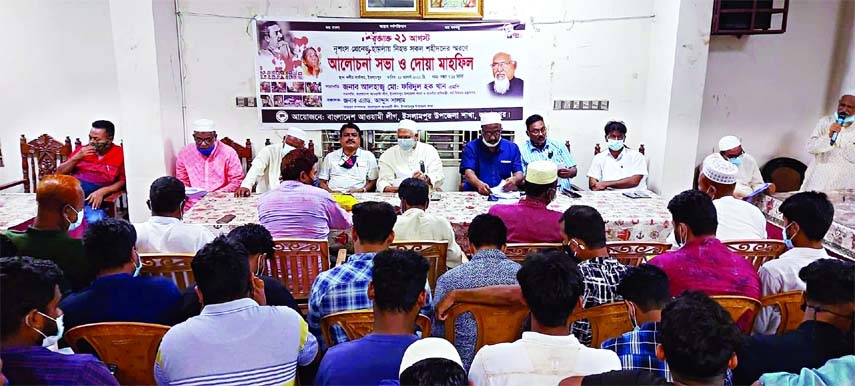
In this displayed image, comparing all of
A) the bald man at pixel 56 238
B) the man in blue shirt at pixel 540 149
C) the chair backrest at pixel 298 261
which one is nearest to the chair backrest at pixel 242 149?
the man in blue shirt at pixel 540 149

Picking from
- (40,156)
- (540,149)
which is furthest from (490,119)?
(40,156)

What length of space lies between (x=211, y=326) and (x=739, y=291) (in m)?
1.86

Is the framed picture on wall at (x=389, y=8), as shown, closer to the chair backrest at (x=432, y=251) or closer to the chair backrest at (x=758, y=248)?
the chair backrest at (x=432, y=251)

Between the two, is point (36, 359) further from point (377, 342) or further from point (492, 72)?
point (492, 72)

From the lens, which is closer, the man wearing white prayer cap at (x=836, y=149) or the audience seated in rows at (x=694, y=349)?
the audience seated in rows at (x=694, y=349)

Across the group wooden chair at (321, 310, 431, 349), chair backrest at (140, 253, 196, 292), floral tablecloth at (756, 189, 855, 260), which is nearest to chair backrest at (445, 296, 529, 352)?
wooden chair at (321, 310, 431, 349)

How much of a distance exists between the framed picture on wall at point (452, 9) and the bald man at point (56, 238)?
11.0ft

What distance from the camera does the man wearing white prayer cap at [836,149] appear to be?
438 centimetres

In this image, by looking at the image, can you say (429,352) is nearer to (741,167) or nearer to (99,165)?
(99,165)

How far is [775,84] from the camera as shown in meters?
5.22

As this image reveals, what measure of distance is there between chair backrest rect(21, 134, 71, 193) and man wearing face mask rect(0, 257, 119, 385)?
13.2 feet

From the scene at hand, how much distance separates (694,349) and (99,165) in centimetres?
468

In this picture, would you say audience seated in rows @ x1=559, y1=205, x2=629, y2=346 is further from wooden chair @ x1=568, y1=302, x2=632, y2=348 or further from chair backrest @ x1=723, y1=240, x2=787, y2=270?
chair backrest @ x1=723, y1=240, x2=787, y2=270

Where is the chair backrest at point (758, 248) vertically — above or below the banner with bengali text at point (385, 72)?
below
